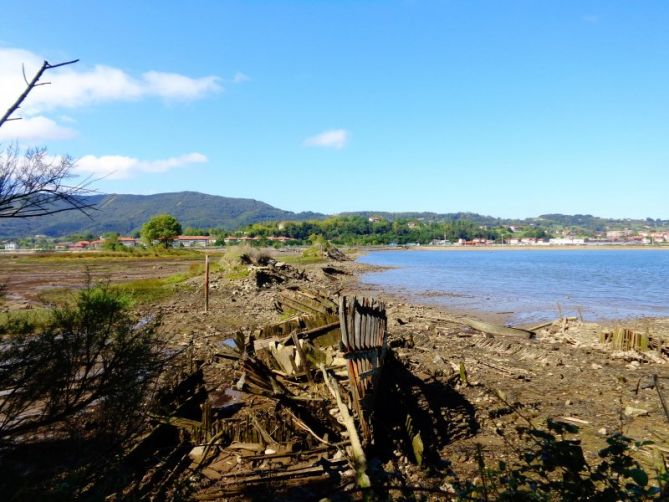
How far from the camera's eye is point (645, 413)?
9.73 meters

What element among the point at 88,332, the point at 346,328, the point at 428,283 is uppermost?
the point at 88,332

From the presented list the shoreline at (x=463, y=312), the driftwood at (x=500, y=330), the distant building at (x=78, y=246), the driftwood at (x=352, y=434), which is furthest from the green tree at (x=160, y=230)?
the driftwood at (x=352, y=434)

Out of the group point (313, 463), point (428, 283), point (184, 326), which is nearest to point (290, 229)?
point (428, 283)

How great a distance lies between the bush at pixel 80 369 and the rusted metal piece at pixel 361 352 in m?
3.26

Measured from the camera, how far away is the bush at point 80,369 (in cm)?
426

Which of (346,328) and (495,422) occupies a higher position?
(346,328)

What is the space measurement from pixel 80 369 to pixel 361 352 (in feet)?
15.3

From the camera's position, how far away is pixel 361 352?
8.12 m

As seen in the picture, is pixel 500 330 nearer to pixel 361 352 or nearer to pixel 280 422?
pixel 361 352

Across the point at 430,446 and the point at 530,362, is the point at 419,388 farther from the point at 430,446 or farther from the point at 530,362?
the point at 530,362

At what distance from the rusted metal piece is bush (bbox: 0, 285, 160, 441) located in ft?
10.7

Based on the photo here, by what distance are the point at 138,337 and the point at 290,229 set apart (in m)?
189

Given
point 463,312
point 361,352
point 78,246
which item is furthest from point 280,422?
point 78,246

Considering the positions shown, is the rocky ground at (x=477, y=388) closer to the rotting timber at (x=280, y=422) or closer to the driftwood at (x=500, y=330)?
the rotting timber at (x=280, y=422)
